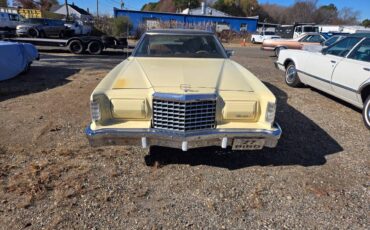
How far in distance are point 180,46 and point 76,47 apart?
10806 millimetres

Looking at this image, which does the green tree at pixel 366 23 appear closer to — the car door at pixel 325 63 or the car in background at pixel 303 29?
the car in background at pixel 303 29

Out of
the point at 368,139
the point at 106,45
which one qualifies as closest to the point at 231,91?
the point at 368,139

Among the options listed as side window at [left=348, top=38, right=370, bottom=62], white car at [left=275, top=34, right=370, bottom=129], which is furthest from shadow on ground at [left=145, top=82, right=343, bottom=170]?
side window at [left=348, top=38, right=370, bottom=62]

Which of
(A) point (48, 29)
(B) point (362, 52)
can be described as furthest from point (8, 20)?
(B) point (362, 52)

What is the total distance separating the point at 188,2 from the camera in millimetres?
66500

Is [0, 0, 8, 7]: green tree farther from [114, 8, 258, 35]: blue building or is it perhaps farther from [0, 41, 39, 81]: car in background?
[0, 41, 39, 81]: car in background

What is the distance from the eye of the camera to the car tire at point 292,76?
768 cm

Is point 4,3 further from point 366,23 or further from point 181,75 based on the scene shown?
point 366,23

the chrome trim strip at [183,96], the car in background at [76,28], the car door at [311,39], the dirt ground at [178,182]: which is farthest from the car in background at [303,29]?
the chrome trim strip at [183,96]

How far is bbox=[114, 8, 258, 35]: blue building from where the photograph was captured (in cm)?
3600

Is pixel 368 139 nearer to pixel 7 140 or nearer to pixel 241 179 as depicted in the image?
pixel 241 179

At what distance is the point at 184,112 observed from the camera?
2.94 m

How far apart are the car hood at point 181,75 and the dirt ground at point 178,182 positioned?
1.01 m

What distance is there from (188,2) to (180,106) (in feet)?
226
